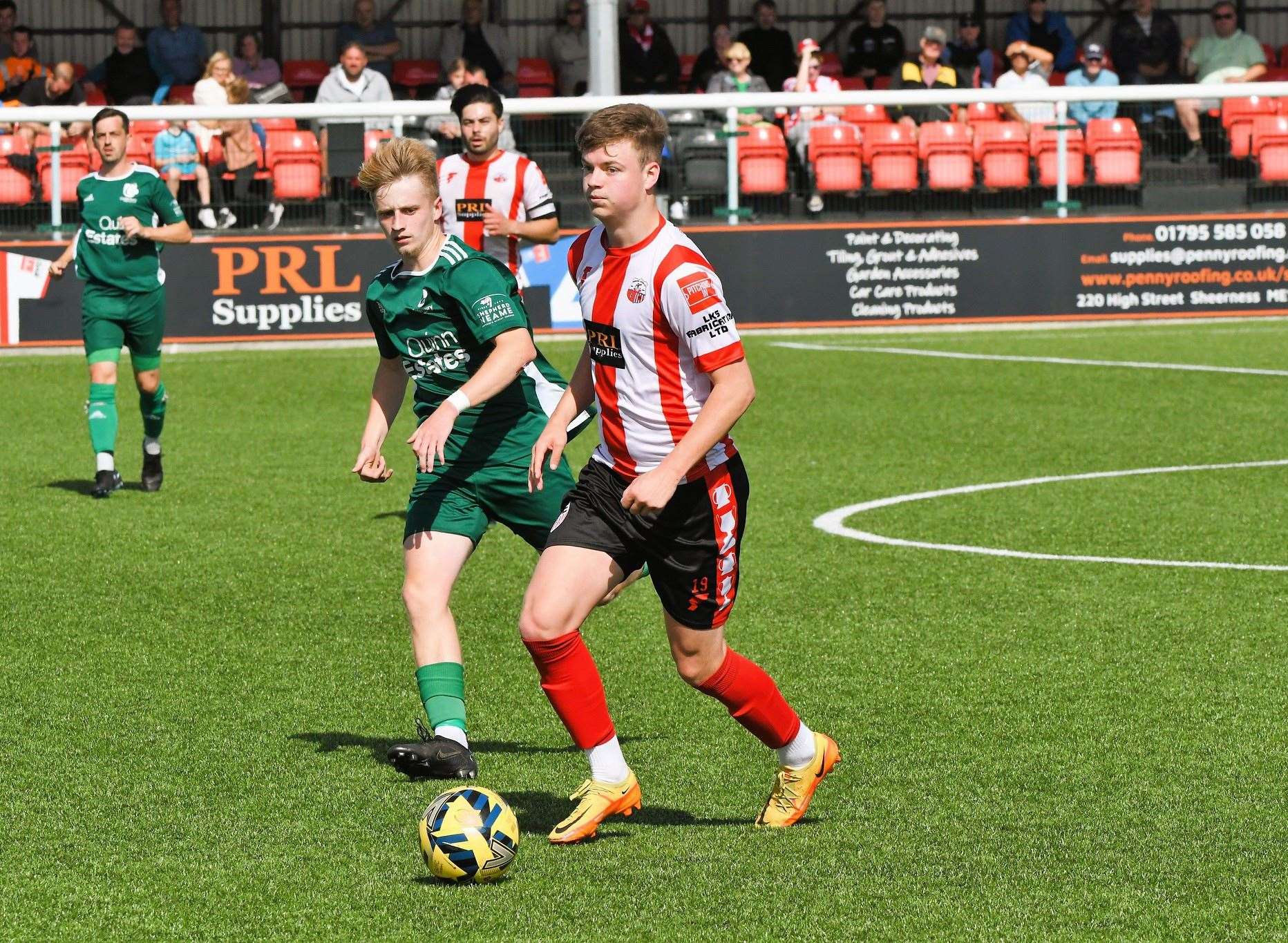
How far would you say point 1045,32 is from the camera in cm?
2569

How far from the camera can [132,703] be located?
21.0 ft

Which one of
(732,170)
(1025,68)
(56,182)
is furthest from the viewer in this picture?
(1025,68)

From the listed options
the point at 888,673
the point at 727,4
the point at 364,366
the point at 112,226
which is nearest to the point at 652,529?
the point at 888,673

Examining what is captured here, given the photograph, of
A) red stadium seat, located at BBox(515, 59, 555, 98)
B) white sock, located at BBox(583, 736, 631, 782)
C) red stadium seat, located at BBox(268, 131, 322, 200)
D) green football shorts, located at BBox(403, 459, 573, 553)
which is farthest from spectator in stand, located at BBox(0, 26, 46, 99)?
white sock, located at BBox(583, 736, 631, 782)

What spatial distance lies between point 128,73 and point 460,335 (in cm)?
1931

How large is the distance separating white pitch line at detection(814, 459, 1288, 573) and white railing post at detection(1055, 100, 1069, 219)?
7903 millimetres

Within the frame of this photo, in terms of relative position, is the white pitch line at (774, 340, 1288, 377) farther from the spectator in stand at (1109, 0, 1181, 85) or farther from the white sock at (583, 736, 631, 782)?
the white sock at (583, 736, 631, 782)

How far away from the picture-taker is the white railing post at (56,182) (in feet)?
58.5

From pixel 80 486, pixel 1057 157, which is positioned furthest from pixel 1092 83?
pixel 80 486

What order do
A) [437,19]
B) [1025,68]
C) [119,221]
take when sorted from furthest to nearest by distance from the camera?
1. [437,19]
2. [1025,68]
3. [119,221]

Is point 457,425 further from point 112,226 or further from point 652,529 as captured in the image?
point 112,226

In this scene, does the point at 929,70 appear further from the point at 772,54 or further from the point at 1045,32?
the point at 1045,32

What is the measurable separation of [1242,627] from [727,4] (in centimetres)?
2298

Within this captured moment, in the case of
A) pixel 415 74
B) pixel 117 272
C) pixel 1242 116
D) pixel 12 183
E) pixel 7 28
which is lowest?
pixel 117 272
